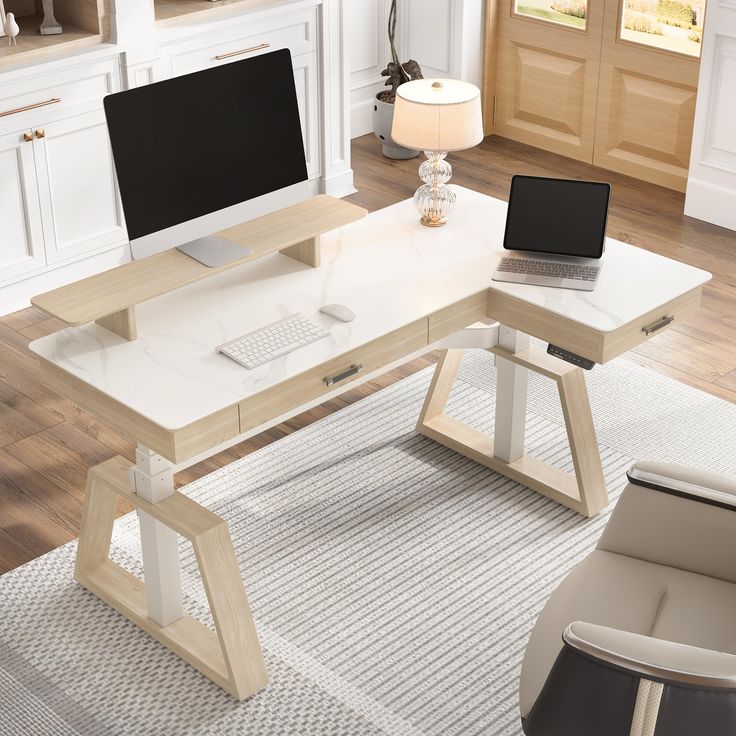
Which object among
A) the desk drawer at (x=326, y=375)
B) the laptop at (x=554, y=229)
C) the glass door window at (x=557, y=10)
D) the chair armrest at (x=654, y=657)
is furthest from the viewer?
the glass door window at (x=557, y=10)

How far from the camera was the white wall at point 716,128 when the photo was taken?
4766 millimetres

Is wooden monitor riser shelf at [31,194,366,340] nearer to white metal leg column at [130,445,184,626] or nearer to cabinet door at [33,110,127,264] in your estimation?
white metal leg column at [130,445,184,626]

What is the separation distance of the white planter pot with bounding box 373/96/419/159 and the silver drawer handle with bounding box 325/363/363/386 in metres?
3.06

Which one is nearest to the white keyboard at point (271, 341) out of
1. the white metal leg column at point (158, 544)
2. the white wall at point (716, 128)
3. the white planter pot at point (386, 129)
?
the white metal leg column at point (158, 544)

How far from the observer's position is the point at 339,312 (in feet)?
9.23

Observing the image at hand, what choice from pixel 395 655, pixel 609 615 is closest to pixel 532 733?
pixel 609 615

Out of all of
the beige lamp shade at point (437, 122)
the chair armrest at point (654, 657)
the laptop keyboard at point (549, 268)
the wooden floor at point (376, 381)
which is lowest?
the wooden floor at point (376, 381)

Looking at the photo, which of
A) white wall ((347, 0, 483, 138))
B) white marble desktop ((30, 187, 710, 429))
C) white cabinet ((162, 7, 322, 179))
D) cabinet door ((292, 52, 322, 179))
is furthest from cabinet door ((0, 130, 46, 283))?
white wall ((347, 0, 483, 138))

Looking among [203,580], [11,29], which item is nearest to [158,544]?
[203,580]

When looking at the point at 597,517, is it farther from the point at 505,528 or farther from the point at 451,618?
the point at 451,618

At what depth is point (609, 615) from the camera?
2.34 meters

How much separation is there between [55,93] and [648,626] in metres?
2.87

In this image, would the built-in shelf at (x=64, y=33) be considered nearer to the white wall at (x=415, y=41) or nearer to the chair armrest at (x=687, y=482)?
the white wall at (x=415, y=41)

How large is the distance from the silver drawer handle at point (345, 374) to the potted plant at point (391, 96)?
295 cm
